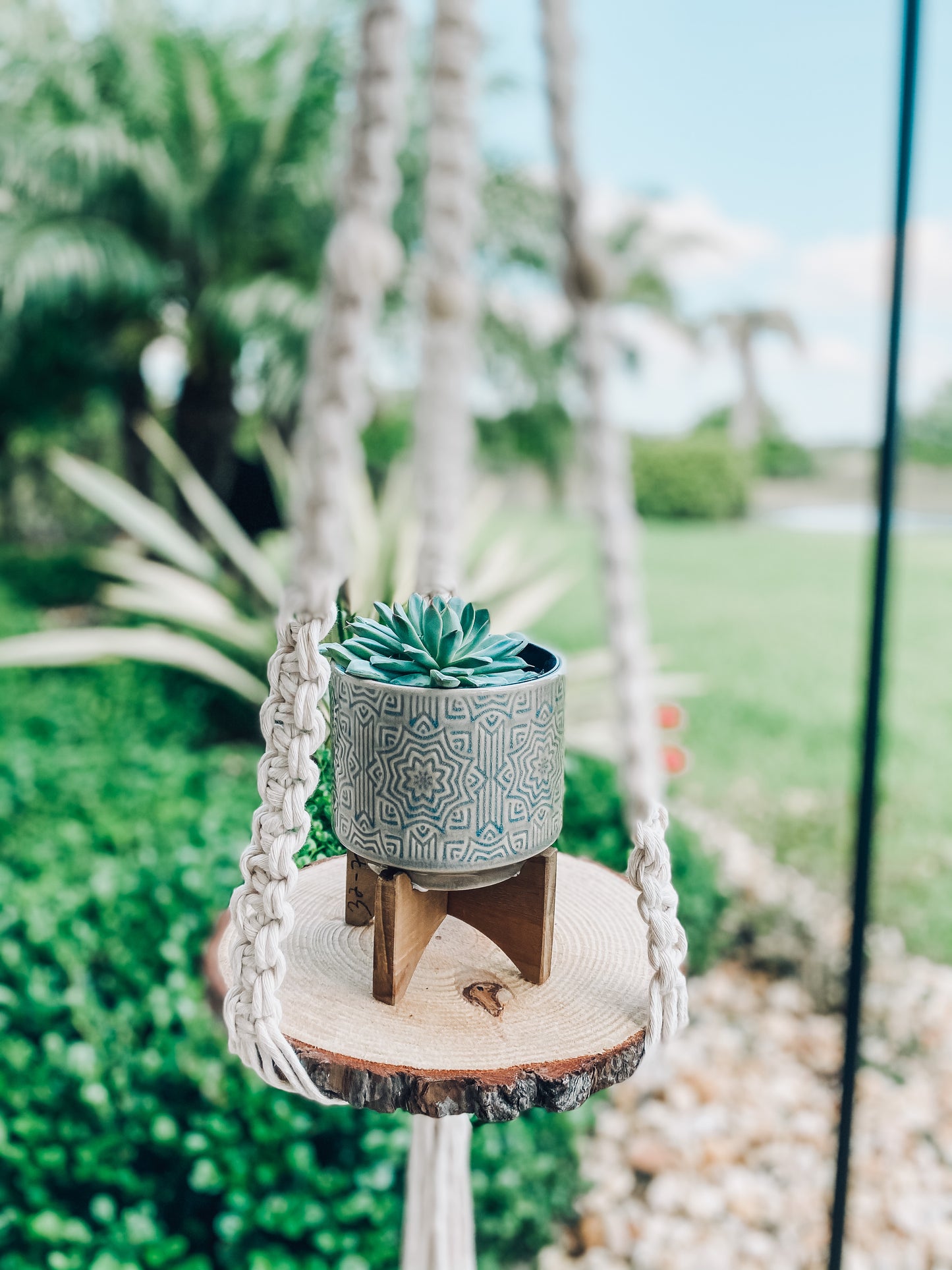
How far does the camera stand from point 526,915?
60cm

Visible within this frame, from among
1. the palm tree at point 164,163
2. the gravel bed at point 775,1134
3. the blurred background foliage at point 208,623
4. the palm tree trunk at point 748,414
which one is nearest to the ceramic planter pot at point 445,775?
the blurred background foliage at point 208,623

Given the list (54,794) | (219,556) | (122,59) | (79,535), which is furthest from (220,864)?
(79,535)

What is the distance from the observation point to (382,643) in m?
0.60

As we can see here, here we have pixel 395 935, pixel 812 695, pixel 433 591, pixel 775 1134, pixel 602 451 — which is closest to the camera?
pixel 395 935

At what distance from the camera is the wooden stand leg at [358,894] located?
0.66 metres

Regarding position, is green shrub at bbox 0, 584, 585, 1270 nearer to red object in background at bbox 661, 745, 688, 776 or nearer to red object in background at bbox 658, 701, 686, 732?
red object in background at bbox 661, 745, 688, 776

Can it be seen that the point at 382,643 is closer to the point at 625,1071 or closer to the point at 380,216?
the point at 625,1071

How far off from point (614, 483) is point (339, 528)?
339mm

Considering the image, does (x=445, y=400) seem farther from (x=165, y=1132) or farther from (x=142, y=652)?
(x=142, y=652)

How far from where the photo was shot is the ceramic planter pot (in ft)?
1.84

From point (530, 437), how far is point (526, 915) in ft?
16.9

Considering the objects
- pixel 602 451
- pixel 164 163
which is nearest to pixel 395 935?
pixel 602 451

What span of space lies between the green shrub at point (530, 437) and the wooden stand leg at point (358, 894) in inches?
193

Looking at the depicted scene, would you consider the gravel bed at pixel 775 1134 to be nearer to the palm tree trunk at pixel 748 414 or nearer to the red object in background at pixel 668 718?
the red object in background at pixel 668 718
